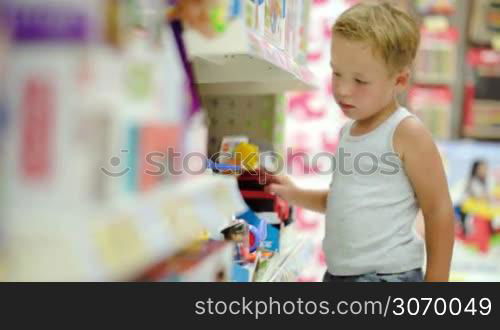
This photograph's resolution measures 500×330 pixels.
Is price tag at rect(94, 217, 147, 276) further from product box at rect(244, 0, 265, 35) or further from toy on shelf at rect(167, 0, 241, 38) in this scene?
product box at rect(244, 0, 265, 35)

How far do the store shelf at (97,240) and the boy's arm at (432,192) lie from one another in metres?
0.63

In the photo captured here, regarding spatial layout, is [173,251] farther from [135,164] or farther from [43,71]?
[43,71]

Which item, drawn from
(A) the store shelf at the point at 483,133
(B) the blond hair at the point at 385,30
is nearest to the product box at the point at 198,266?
(B) the blond hair at the point at 385,30

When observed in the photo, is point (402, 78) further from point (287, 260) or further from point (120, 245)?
point (120, 245)

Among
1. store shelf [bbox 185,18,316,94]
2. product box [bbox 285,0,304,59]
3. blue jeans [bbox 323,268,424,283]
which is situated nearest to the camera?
store shelf [bbox 185,18,316,94]

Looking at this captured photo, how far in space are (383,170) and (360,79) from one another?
20 cm

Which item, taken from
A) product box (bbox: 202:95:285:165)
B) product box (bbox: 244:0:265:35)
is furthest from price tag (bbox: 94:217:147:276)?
product box (bbox: 202:95:285:165)

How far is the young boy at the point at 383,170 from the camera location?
98 cm

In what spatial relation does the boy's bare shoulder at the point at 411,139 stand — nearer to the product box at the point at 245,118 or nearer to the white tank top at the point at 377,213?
the white tank top at the point at 377,213

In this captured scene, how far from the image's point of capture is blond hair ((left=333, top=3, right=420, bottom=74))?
98 centimetres

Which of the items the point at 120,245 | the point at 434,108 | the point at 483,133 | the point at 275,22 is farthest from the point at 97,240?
the point at 483,133

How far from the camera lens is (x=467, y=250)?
287 centimetres

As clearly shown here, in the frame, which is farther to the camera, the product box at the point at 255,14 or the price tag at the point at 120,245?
the product box at the point at 255,14

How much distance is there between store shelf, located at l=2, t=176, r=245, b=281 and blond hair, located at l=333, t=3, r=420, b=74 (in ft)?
2.12
